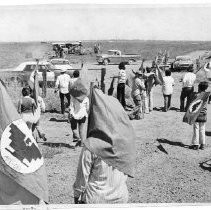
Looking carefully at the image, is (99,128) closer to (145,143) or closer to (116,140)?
(116,140)

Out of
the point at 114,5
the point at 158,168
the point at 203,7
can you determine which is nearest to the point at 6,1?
the point at 114,5

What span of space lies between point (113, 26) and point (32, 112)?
78.3 inches

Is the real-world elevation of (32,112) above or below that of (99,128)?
below

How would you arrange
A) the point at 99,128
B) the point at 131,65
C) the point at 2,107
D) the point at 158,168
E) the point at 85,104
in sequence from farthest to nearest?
the point at 131,65 < the point at 85,104 < the point at 158,168 < the point at 2,107 < the point at 99,128

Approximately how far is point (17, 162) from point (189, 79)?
169 inches

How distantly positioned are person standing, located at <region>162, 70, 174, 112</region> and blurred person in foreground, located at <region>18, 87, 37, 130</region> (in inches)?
98.0

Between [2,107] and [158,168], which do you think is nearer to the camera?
[2,107]

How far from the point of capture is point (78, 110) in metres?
7.65

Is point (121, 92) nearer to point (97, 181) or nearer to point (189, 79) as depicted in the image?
point (189, 79)

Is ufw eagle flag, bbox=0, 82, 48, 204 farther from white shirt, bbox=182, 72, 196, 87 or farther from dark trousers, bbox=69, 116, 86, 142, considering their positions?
white shirt, bbox=182, 72, 196, 87

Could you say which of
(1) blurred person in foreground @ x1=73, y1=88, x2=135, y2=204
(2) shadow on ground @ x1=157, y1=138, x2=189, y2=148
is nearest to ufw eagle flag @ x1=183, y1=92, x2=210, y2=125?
(2) shadow on ground @ x1=157, y1=138, x2=189, y2=148

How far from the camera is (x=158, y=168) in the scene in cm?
702

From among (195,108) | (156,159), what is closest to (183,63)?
(195,108)

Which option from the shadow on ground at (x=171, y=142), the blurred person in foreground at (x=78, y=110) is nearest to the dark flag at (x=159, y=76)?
the shadow on ground at (x=171, y=142)
